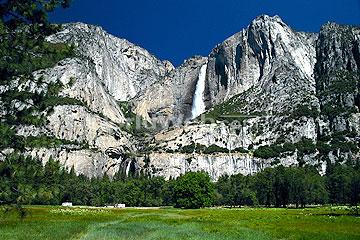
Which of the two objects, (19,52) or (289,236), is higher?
(19,52)

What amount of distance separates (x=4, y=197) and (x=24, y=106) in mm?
5149

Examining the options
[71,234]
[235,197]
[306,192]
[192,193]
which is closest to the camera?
[71,234]

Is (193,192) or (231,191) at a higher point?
(231,191)

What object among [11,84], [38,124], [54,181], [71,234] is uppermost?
[11,84]

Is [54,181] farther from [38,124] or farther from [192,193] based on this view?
[192,193]

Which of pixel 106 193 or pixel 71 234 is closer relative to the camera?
pixel 71 234

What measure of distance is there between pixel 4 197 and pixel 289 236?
28121 millimetres

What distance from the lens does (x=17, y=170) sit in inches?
886

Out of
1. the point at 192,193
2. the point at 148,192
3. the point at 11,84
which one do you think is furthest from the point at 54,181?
the point at 148,192

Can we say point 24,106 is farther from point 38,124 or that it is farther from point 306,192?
point 306,192

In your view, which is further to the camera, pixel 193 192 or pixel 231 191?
pixel 231 191

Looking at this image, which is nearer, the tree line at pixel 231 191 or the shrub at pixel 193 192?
the shrub at pixel 193 192

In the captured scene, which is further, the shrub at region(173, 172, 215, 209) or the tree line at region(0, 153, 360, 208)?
the tree line at region(0, 153, 360, 208)

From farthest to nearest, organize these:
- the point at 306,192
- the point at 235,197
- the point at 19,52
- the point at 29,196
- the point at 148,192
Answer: the point at 148,192 → the point at 235,197 → the point at 306,192 → the point at 19,52 → the point at 29,196
